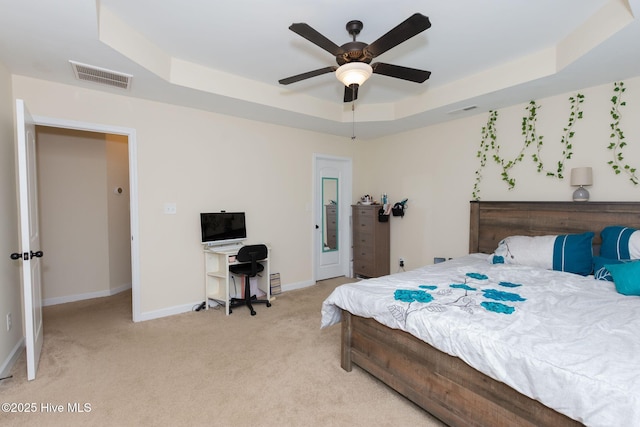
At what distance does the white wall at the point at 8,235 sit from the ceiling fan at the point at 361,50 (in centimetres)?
237

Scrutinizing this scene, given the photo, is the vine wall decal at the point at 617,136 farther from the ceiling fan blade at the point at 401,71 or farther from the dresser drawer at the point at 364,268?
the dresser drawer at the point at 364,268

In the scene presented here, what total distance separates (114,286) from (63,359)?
1.99 meters

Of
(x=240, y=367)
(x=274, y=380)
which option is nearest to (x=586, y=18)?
(x=274, y=380)

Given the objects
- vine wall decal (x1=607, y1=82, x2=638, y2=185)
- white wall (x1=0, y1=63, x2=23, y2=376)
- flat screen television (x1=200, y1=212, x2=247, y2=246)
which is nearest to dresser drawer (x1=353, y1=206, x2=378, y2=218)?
flat screen television (x1=200, y1=212, x2=247, y2=246)

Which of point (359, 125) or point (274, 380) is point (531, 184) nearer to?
point (359, 125)

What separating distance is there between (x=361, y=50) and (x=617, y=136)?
8.74ft

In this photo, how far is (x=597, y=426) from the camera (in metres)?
1.10

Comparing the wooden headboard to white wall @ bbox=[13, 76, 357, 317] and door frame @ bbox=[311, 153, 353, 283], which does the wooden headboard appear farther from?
white wall @ bbox=[13, 76, 357, 317]

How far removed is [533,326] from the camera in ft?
5.11

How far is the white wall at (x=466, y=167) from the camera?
2.86 metres

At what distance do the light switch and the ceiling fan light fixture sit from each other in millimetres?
2481

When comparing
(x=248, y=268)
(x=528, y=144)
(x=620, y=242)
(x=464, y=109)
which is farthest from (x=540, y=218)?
(x=248, y=268)

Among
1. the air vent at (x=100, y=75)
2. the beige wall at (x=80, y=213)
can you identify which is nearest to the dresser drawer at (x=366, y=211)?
the air vent at (x=100, y=75)

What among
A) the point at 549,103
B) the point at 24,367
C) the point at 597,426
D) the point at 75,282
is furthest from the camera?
the point at 75,282
